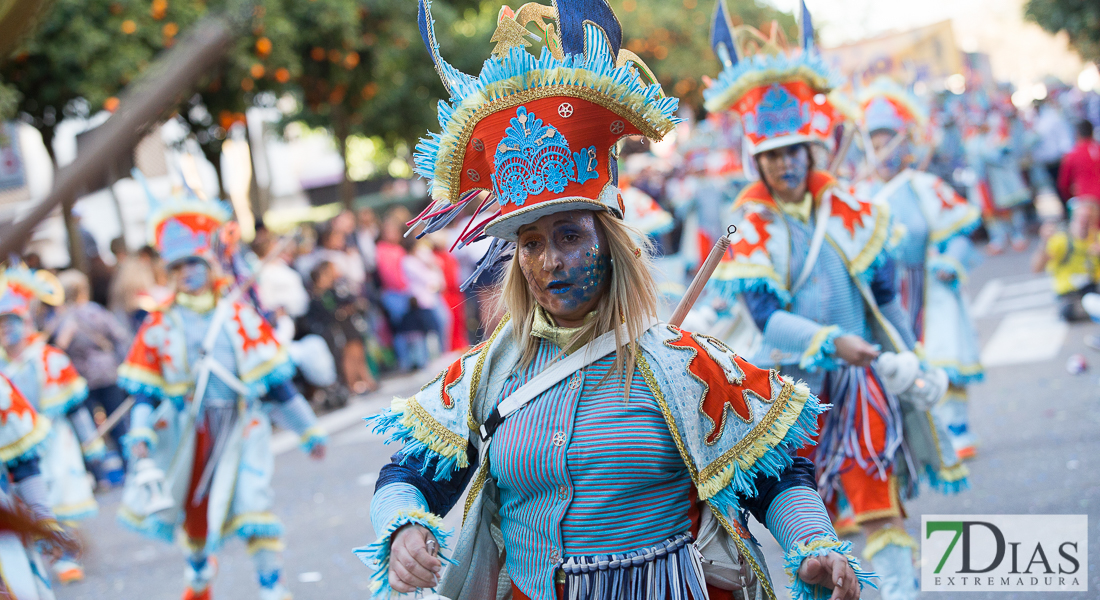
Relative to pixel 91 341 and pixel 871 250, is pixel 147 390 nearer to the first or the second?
pixel 871 250

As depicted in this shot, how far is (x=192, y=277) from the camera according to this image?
5.71 m

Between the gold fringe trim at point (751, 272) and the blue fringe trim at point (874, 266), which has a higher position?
the gold fringe trim at point (751, 272)

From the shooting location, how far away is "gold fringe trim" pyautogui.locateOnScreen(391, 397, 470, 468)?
2623 mm

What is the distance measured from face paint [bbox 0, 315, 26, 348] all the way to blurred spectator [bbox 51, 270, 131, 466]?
8.35 ft

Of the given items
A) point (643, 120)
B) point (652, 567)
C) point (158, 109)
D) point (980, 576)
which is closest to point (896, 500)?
point (980, 576)

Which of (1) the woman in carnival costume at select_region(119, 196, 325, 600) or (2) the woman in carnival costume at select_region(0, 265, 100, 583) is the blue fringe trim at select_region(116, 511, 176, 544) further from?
(2) the woman in carnival costume at select_region(0, 265, 100, 583)

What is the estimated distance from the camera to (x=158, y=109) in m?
0.97

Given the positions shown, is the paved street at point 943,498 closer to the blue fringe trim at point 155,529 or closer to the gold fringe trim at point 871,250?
the blue fringe trim at point 155,529

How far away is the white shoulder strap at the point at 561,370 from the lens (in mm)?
2551

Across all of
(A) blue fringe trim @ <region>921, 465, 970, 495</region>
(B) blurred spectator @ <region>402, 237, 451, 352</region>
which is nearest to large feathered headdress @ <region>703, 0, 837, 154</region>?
(A) blue fringe trim @ <region>921, 465, 970, 495</region>

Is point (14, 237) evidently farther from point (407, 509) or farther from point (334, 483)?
point (334, 483)

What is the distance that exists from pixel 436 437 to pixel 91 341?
7781 millimetres

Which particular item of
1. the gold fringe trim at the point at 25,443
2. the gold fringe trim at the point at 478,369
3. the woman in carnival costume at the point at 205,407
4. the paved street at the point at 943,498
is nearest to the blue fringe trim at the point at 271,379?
the woman in carnival costume at the point at 205,407

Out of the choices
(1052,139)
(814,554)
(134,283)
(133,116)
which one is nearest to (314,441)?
(814,554)
